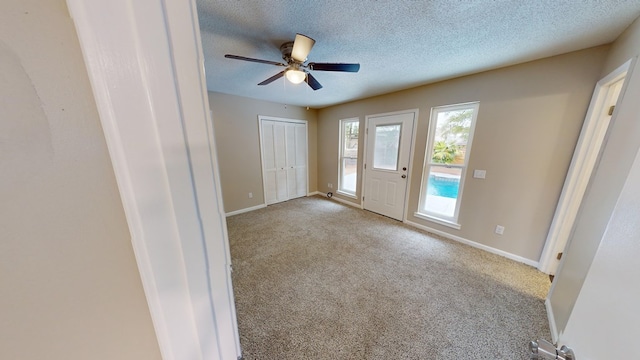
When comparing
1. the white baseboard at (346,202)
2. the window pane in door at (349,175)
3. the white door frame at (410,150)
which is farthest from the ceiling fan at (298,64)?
the white baseboard at (346,202)

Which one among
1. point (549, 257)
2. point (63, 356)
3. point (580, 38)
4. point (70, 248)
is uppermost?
point (580, 38)

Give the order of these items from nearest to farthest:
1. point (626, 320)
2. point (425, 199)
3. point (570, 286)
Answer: point (626, 320), point (570, 286), point (425, 199)

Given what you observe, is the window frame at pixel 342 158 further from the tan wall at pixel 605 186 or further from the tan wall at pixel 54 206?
the tan wall at pixel 54 206

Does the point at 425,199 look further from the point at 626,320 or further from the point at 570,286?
the point at 626,320

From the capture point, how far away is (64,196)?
0.87 feet

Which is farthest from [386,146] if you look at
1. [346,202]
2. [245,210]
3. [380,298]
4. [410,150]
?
[245,210]

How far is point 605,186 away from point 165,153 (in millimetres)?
2215

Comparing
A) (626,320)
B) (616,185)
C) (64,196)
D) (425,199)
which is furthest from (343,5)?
(425,199)

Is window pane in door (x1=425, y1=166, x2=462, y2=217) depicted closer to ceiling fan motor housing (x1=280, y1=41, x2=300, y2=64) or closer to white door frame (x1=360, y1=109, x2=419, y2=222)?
white door frame (x1=360, y1=109, x2=419, y2=222)

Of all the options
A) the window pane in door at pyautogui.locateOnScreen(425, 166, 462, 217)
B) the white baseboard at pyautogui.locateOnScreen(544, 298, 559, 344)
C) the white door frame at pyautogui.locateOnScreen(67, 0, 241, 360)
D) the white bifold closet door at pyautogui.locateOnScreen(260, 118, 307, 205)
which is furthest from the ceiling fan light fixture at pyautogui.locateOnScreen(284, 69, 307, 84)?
the white baseboard at pyautogui.locateOnScreen(544, 298, 559, 344)

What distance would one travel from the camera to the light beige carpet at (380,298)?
4.43 ft

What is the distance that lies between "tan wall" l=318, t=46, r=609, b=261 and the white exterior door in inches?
16.8

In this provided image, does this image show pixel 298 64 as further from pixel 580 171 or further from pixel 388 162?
pixel 580 171

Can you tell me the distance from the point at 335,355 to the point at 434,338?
0.74m
